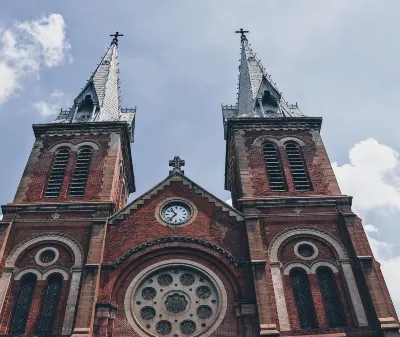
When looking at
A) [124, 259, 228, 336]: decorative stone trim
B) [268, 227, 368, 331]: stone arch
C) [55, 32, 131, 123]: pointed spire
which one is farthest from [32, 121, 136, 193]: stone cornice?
[268, 227, 368, 331]: stone arch

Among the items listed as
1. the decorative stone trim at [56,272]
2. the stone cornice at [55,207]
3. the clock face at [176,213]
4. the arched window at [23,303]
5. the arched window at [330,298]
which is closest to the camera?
the arched window at [23,303]

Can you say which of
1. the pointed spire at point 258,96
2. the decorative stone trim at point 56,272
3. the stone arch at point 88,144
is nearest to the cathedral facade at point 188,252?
the decorative stone trim at point 56,272

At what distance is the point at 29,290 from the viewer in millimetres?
19703

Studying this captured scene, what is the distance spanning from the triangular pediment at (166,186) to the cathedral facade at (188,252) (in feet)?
0.16

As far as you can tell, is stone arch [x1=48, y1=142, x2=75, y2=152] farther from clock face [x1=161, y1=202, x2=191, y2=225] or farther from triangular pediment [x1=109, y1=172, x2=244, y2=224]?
clock face [x1=161, y1=202, x2=191, y2=225]

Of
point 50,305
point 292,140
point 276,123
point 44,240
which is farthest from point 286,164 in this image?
point 50,305

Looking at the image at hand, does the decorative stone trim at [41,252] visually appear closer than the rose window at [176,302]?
No

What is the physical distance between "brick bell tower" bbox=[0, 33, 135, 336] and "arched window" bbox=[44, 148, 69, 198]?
0.15ft

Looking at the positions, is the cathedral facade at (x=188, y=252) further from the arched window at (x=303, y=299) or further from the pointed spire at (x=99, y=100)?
the pointed spire at (x=99, y=100)

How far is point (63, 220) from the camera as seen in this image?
21.9 meters

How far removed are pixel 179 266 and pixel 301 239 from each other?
5.07 metres

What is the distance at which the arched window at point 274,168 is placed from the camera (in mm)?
23969

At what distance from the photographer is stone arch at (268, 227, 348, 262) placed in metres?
20.5

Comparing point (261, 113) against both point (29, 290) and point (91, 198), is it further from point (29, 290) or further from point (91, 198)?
point (29, 290)
